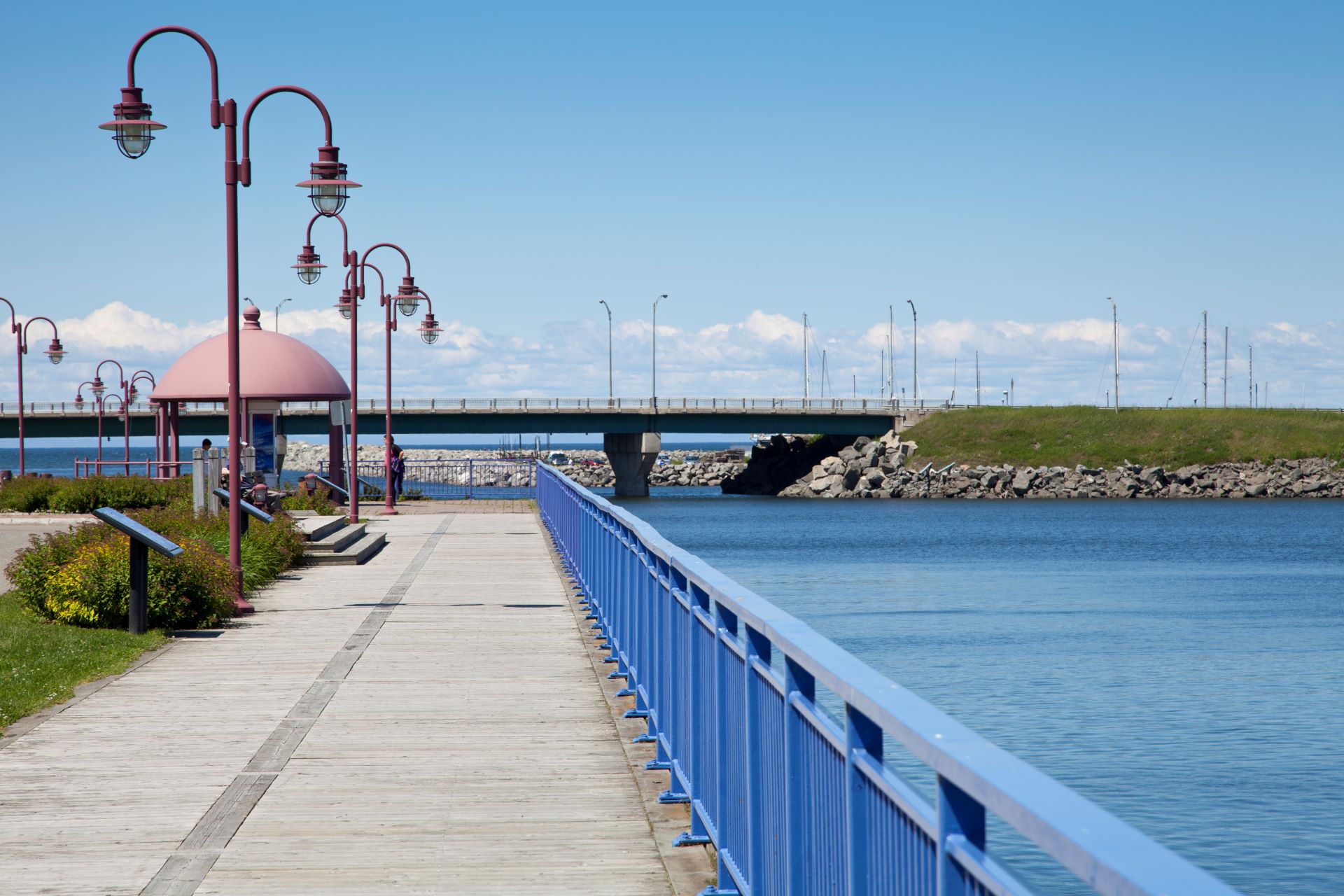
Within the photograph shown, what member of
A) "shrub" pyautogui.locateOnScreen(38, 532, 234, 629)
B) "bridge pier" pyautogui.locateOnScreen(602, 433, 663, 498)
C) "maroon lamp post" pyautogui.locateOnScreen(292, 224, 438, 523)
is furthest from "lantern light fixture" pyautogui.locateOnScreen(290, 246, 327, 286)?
"bridge pier" pyautogui.locateOnScreen(602, 433, 663, 498)

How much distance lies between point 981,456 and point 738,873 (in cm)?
10078

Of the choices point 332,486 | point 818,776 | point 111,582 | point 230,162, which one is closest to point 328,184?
point 230,162

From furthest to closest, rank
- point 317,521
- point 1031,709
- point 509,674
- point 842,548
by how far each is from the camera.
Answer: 1. point 842,548
2. point 317,521
3. point 1031,709
4. point 509,674

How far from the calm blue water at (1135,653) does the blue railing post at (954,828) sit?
1042 cm

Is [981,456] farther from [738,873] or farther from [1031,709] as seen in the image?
[738,873]

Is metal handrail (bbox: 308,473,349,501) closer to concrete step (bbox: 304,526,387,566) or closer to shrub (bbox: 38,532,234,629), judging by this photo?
concrete step (bbox: 304,526,387,566)

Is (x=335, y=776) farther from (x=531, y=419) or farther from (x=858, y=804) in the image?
(x=531, y=419)

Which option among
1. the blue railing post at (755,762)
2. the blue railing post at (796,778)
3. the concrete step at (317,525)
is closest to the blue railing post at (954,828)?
the blue railing post at (796,778)

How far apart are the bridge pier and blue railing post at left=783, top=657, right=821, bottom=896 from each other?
9622cm

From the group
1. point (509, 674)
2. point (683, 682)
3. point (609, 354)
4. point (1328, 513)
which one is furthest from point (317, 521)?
point (609, 354)

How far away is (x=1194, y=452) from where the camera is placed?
10338 centimetres

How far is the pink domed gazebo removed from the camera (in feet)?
121

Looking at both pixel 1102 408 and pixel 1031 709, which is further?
pixel 1102 408

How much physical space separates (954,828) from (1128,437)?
110m
